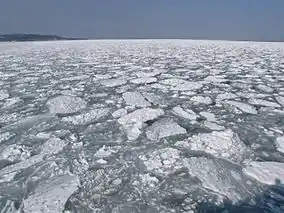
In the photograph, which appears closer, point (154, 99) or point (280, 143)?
point (280, 143)

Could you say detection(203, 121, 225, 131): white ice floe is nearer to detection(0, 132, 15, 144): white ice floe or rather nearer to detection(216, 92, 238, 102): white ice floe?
detection(216, 92, 238, 102): white ice floe

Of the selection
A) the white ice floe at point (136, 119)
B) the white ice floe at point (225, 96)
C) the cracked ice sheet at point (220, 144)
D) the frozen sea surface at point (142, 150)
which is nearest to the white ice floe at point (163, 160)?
the frozen sea surface at point (142, 150)

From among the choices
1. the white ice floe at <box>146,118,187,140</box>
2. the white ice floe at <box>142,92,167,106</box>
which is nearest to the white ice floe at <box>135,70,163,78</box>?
the white ice floe at <box>142,92,167,106</box>

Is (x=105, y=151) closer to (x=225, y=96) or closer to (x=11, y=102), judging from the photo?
(x=11, y=102)

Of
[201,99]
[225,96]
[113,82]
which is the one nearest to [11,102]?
[113,82]

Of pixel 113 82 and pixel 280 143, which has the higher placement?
pixel 280 143

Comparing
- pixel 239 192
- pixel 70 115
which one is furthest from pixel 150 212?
pixel 70 115
